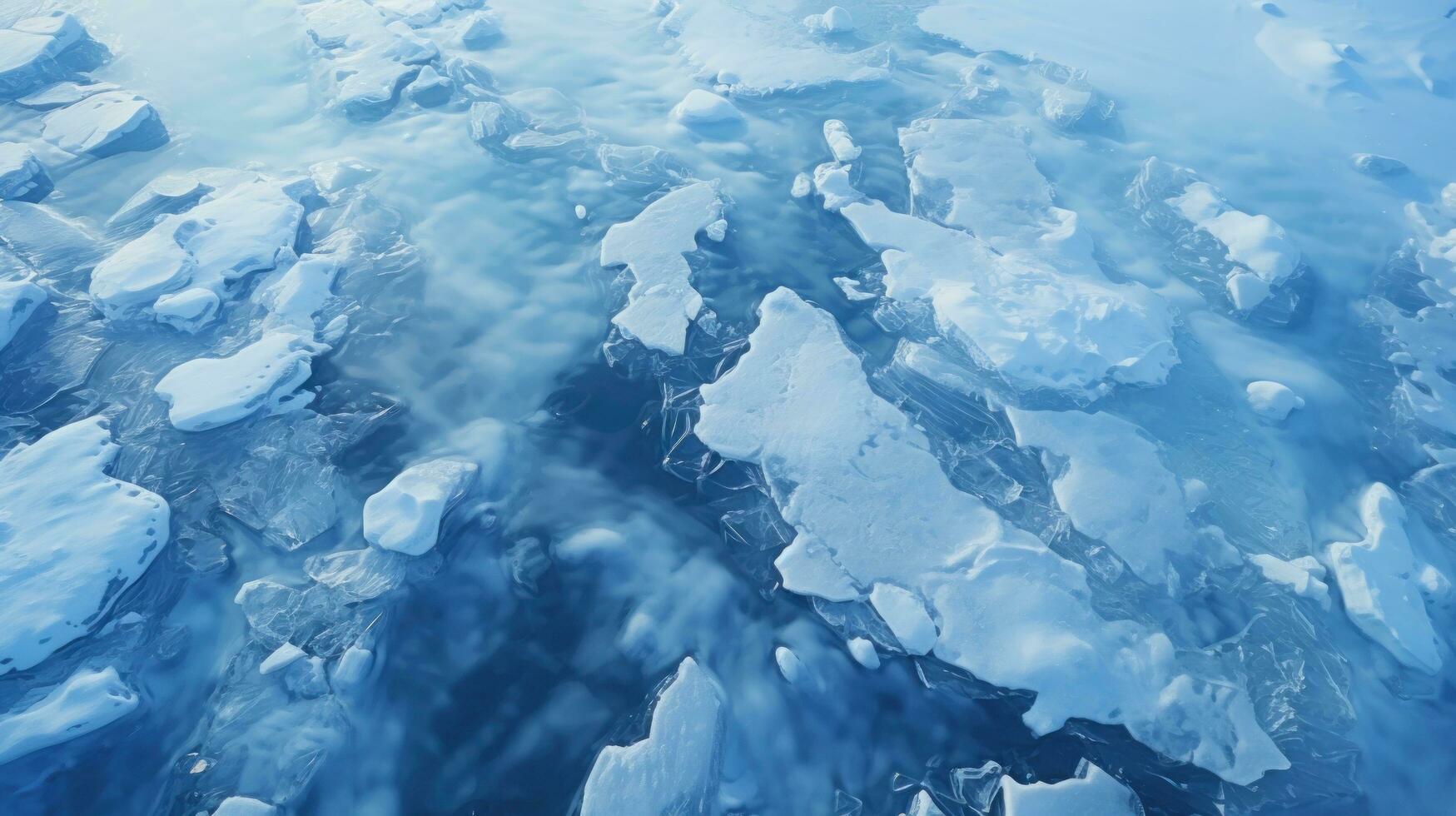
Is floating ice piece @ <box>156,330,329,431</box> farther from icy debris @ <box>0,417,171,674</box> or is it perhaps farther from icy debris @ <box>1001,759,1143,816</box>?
icy debris @ <box>1001,759,1143,816</box>

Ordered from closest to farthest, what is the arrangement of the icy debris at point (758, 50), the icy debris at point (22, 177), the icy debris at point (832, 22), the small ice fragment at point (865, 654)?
the small ice fragment at point (865, 654)
the icy debris at point (22, 177)
the icy debris at point (758, 50)
the icy debris at point (832, 22)

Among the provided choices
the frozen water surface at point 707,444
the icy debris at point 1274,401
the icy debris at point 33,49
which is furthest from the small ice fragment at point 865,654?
the icy debris at point 33,49

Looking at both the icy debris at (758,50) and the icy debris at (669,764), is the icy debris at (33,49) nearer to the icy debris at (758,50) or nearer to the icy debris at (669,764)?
the icy debris at (758,50)

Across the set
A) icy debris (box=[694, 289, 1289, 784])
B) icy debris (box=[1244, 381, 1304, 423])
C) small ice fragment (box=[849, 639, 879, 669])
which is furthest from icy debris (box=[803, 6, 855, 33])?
small ice fragment (box=[849, 639, 879, 669])

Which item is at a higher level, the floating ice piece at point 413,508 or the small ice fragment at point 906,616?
the floating ice piece at point 413,508

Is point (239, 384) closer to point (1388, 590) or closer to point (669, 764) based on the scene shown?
point (669, 764)
